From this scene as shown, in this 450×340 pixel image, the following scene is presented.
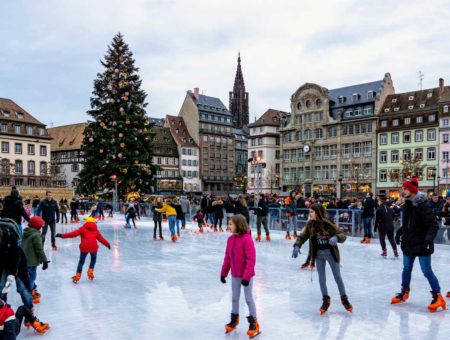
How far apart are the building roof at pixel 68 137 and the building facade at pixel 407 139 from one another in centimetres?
4502

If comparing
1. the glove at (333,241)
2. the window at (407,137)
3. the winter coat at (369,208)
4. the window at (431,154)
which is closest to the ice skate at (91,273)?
the glove at (333,241)

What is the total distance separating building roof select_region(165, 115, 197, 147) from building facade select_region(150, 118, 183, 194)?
2.94 ft

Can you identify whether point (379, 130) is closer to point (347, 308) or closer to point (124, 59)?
point (124, 59)

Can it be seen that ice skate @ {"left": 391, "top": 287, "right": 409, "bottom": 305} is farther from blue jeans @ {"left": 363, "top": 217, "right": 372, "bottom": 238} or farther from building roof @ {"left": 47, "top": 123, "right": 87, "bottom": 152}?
building roof @ {"left": 47, "top": 123, "right": 87, "bottom": 152}

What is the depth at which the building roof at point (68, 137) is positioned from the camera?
256 ft

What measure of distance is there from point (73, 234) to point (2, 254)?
134 inches

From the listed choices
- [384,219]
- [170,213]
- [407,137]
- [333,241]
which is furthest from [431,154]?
[333,241]

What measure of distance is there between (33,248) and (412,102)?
202 feet

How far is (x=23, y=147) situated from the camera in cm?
6731

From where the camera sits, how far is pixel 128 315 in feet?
22.3

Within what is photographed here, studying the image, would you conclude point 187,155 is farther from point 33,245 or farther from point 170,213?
point 33,245

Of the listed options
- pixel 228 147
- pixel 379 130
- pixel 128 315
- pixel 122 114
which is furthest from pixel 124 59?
pixel 228 147

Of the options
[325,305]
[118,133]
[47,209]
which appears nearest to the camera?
[325,305]

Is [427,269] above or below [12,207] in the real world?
below
